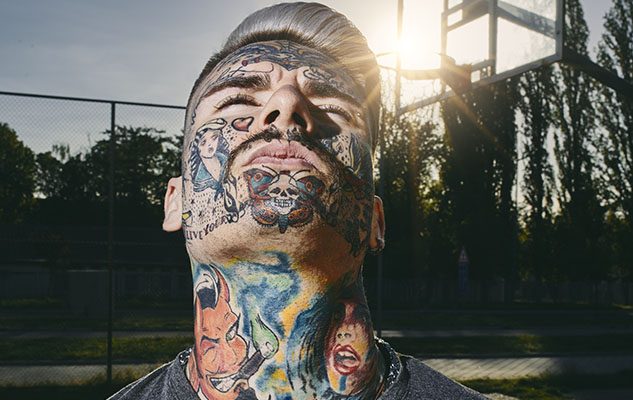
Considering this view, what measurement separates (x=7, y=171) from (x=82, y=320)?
2172mm

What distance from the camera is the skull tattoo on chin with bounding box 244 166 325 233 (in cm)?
A: 114

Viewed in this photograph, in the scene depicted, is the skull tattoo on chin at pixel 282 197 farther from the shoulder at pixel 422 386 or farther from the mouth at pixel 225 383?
the shoulder at pixel 422 386

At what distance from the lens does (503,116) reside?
21.2m

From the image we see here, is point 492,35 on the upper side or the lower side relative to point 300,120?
upper

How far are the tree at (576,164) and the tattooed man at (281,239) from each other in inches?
928

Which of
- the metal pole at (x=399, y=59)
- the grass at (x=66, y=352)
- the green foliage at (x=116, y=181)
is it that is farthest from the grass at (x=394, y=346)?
the metal pole at (x=399, y=59)

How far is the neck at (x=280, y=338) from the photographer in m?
1.20

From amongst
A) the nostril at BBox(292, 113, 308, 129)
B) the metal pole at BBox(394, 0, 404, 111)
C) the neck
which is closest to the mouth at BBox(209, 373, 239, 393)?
the neck

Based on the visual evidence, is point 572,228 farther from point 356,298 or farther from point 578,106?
point 356,298

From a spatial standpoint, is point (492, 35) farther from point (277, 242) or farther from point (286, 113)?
point (277, 242)

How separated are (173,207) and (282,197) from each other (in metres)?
0.53

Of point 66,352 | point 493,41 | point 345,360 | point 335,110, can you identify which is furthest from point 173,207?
point 66,352

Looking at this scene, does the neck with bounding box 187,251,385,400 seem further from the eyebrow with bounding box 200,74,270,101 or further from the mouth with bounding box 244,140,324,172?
the eyebrow with bounding box 200,74,270,101

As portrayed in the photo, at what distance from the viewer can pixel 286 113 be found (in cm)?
123
